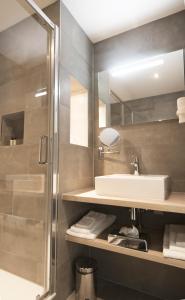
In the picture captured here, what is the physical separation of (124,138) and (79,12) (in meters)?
1.07

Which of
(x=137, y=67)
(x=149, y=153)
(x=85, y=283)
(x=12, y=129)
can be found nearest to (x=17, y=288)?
(x=85, y=283)

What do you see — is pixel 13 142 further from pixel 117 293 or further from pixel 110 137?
pixel 117 293

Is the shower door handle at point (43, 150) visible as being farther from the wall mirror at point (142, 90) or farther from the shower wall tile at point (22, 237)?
the wall mirror at point (142, 90)

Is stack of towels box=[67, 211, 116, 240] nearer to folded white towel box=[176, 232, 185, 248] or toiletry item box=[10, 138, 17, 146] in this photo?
folded white towel box=[176, 232, 185, 248]

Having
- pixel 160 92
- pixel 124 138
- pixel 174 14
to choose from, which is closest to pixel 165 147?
pixel 124 138

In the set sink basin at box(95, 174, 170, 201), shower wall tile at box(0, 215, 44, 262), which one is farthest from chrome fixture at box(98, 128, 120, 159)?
shower wall tile at box(0, 215, 44, 262)

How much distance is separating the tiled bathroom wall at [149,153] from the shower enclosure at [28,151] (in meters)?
0.56

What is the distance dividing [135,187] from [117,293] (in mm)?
932

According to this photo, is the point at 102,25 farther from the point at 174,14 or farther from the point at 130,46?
the point at 174,14

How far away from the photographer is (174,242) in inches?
43.0

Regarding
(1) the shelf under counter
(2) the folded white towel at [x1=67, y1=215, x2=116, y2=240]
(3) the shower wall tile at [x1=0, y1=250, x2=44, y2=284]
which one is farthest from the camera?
(3) the shower wall tile at [x1=0, y1=250, x2=44, y2=284]

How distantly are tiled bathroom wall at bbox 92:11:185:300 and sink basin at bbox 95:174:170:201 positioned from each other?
1.17 ft

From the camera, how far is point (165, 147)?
4.88 feet

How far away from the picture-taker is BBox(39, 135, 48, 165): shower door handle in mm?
1341
